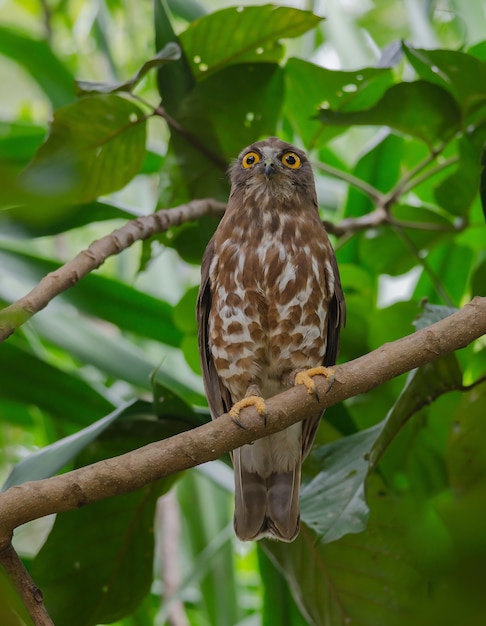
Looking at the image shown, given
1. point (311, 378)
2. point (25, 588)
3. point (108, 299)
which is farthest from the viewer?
point (108, 299)

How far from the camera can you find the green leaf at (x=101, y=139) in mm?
2588

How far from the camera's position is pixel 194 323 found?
3.02m

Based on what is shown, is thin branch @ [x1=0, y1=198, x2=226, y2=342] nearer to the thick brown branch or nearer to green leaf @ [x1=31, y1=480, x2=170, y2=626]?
the thick brown branch

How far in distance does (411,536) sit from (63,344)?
272cm

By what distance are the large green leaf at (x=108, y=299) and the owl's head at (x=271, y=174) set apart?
617mm

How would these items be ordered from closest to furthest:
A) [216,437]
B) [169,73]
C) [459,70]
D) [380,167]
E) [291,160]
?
[216,437] → [459,70] → [169,73] → [291,160] → [380,167]

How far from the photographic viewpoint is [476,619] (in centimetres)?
42

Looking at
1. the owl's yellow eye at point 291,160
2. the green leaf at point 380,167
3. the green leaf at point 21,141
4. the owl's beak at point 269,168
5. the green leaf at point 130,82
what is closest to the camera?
the green leaf at point 130,82

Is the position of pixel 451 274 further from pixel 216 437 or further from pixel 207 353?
pixel 216 437

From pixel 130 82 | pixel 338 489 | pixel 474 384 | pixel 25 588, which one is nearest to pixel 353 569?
pixel 338 489

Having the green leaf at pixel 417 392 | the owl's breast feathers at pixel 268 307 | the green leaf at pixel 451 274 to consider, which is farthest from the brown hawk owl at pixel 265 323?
the green leaf at pixel 451 274

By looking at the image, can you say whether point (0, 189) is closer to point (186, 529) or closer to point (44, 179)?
point (44, 179)

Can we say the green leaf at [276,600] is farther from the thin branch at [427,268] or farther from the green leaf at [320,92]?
the green leaf at [320,92]

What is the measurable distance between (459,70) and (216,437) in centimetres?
158
